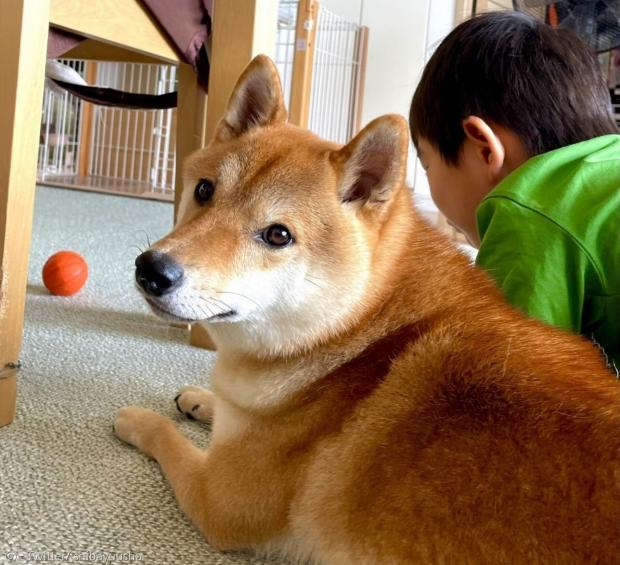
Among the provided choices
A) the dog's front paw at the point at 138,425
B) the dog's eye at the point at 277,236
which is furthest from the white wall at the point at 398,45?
the dog's eye at the point at 277,236

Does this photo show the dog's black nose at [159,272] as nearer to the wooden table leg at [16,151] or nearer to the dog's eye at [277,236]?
the dog's eye at [277,236]

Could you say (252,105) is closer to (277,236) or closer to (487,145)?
(277,236)

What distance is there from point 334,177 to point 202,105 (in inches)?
40.7

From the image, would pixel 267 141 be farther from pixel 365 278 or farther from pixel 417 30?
pixel 417 30

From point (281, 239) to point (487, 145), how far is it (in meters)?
0.58

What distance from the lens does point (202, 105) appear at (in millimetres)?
1938

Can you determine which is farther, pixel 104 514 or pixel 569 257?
pixel 569 257

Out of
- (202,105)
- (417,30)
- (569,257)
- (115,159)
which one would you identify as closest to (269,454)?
(569,257)

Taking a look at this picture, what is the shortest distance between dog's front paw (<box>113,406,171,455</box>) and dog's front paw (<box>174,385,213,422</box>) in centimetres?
13

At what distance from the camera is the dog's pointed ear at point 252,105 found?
1.13 m

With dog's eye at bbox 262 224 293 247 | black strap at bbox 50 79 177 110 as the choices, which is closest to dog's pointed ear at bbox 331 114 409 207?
dog's eye at bbox 262 224 293 247

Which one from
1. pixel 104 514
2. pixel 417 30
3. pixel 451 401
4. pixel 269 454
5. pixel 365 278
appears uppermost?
pixel 417 30

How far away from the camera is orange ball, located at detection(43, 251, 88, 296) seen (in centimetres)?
200

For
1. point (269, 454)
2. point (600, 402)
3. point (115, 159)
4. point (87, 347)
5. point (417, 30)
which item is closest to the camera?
point (600, 402)
